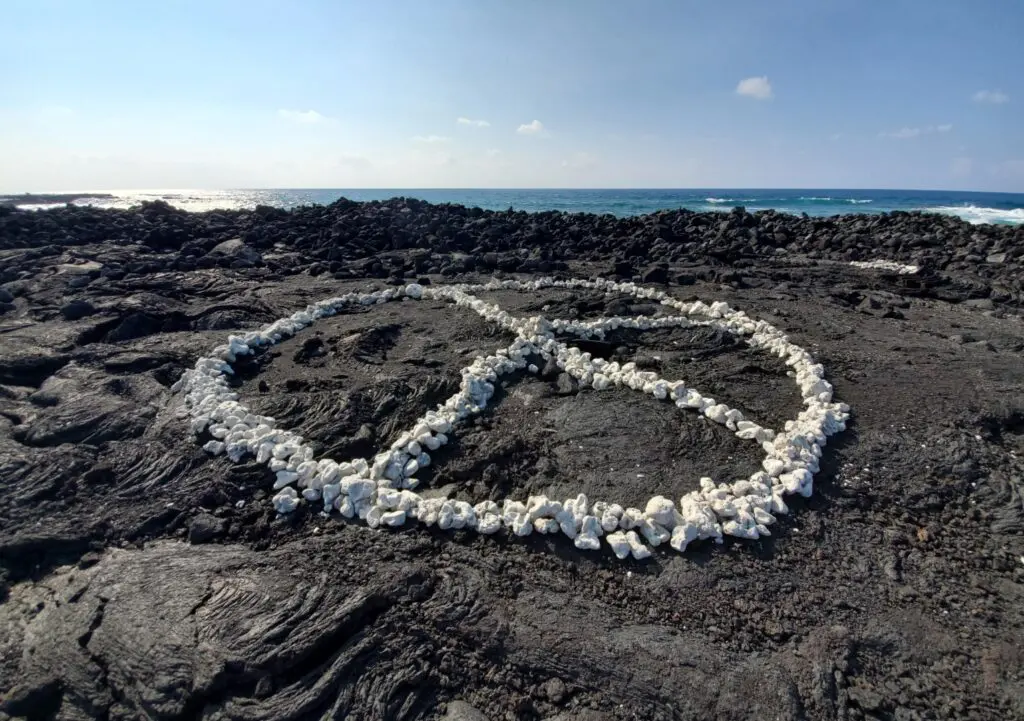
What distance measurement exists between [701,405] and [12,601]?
5779 millimetres

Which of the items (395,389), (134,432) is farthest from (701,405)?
(134,432)

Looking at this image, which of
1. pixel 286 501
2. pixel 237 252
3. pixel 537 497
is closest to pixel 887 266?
pixel 537 497

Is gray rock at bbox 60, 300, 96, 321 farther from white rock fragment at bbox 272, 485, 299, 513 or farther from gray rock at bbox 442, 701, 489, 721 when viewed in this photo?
gray rock at bbox 442, 701, 489, 721

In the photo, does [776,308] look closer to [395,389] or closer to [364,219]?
[395,389]

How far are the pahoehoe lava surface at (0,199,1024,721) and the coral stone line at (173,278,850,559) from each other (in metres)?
0.14

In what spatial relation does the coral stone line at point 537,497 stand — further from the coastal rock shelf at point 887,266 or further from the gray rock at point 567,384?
the coastal rock shelf at point 887,266

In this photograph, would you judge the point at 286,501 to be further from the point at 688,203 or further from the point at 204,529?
the point at 688,203

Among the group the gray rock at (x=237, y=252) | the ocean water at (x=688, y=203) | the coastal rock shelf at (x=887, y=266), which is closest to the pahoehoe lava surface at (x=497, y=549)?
the gray rock at (x=237, y=252)

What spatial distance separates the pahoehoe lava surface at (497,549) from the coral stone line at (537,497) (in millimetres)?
142

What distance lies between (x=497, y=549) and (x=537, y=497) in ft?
1.76

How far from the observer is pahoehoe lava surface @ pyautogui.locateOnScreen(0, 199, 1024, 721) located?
111 inches

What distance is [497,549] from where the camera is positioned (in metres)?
3.71

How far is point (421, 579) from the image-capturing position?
3.38 m

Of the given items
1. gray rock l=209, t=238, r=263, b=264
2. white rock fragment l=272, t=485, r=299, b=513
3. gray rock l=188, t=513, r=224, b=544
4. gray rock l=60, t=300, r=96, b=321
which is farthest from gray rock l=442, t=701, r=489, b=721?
gray rock l=209, t=238, r=263, b=264
